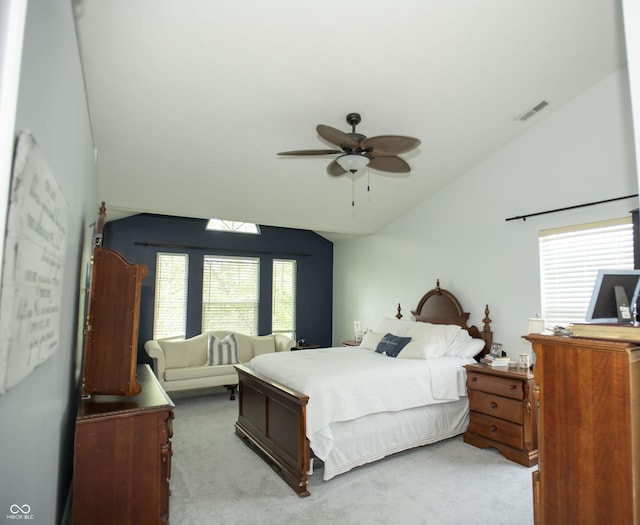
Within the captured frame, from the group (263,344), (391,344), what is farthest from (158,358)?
(391,344)

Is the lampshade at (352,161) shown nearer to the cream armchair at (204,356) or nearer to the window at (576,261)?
the window at (576,261)

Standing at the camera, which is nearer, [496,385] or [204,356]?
[496,385]

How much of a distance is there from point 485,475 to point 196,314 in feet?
14.8

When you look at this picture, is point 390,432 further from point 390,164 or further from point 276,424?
point 390,164

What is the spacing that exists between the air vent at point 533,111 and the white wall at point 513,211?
24 centimetres

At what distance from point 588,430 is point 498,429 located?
2.34 metres

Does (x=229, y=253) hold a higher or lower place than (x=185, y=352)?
higher

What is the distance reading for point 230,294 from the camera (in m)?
6.48

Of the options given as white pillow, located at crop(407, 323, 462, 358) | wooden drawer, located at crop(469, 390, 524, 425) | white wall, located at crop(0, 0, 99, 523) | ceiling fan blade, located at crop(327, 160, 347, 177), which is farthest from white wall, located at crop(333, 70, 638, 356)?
white wall, located at crop(0, 0, 99, 523)

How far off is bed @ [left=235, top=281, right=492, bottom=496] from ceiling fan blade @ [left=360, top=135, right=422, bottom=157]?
1.78 meters

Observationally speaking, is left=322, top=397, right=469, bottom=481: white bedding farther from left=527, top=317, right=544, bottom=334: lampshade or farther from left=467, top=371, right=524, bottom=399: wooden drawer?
left=527, top=317, right=544, bottom=334: lampshade

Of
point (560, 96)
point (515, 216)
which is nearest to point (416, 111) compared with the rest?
point (560, 96)

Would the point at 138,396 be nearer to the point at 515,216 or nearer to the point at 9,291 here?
the point at 9,291

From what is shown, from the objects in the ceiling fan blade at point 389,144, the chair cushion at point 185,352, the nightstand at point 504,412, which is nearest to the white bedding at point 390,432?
the nightstand at point 504,412
